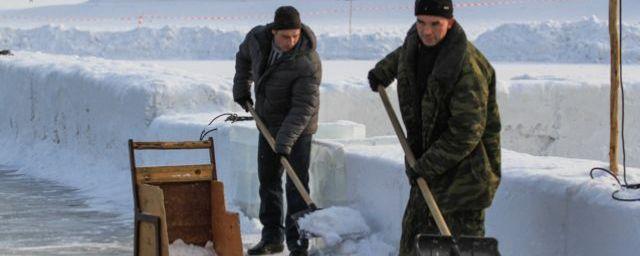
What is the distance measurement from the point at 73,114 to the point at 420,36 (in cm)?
904

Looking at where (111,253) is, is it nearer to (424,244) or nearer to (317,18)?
(424,244)

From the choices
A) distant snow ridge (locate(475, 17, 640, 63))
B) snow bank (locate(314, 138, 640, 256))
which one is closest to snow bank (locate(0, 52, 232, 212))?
snow bank (locate(314, 138, 640, 256))

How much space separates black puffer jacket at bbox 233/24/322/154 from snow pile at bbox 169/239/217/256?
3.30 ft

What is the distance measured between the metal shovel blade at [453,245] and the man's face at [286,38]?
8.48 ft

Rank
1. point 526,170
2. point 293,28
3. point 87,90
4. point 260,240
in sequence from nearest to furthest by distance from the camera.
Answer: point 526,170, point 293,28, point 260,240, point 87,90

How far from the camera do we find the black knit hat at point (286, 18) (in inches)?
300

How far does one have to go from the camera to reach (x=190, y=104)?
12281 millimetres

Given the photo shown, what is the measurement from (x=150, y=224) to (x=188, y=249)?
87 centimetres

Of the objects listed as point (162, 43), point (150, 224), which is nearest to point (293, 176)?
point (150, 224)

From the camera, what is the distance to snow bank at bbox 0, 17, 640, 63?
28703mm

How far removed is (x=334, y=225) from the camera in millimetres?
7867

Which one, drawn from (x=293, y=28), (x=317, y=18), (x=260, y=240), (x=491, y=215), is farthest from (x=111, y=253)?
(x=317, y=18)

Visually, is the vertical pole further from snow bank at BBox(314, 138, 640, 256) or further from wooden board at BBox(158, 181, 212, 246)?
wooden board at BBox(158, 181, 212, 246)

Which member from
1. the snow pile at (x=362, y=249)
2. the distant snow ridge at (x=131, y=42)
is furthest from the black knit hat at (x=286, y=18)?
the distant snow ridge at (x=131, y=42)
